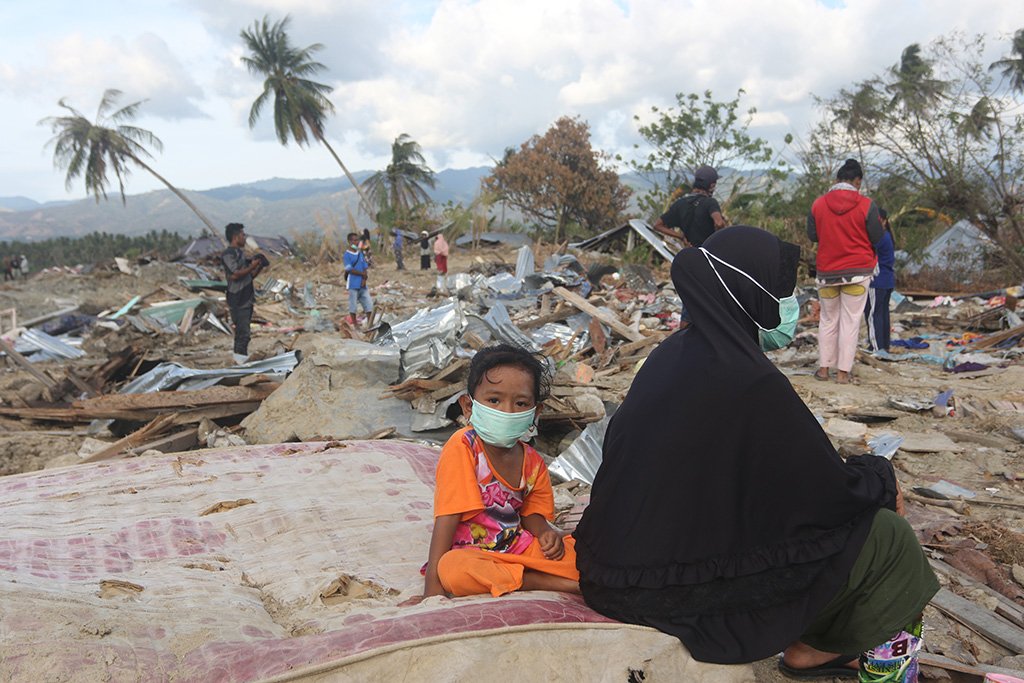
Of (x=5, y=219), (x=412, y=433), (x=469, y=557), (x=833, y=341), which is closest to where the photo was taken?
(x=469, y=557)

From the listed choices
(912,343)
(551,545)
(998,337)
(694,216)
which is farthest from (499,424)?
(998,337)

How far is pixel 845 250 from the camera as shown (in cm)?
520

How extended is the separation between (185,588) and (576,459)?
2.39m

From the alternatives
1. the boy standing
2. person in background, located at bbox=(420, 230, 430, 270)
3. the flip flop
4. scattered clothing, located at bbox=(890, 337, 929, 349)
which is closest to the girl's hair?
the flip flop

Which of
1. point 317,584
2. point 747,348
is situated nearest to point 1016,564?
point 747,348

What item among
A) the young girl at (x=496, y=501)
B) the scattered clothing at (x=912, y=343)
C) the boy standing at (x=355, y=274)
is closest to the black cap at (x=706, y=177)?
the scattered clothing at (x=912, y=343)

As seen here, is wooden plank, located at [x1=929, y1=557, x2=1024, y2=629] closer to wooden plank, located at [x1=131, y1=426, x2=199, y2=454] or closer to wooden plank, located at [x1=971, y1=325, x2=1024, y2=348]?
wooden plank, located at [x1=131, y1=426, x2=199, y2=454]

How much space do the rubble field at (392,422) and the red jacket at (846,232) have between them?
103 cm

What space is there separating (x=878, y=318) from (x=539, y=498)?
5.78 m

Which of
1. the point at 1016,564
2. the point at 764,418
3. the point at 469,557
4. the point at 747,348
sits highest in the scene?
the point at 747,348

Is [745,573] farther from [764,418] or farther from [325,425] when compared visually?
[325,425]

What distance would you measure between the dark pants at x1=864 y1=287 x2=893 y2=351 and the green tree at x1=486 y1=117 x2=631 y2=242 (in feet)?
53.2

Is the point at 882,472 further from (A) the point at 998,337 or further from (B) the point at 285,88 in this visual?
(B) the point at 285,88

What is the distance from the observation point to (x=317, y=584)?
2.13 meters
